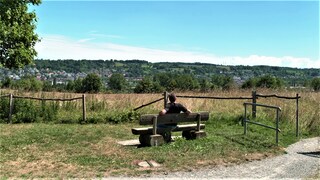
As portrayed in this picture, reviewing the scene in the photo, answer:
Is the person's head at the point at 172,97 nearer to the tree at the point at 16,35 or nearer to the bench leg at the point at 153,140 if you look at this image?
the bench leg at the point at 153,140

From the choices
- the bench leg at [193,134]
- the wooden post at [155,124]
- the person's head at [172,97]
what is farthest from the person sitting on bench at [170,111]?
the bench leg at [193,134]

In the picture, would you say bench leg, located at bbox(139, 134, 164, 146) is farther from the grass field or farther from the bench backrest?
the bench backrest

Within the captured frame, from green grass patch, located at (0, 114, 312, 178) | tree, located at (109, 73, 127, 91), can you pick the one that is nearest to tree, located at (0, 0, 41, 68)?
green grass patch, located at (0, 114, 312, 178)

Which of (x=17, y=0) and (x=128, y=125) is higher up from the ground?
(x=17, y=0)

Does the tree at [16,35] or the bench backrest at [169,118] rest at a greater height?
the tree at [16,35]

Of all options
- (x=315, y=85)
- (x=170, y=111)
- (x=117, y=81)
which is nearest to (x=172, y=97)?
(x=170, y=111)

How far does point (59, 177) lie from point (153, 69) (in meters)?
88.5

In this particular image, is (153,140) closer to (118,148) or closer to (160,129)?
(160,129)

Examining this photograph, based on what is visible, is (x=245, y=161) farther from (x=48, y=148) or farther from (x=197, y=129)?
(x=48, y=148)

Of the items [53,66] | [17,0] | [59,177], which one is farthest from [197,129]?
[53,66]

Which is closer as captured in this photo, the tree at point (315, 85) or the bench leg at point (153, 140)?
the bench leg at point (153, 140)

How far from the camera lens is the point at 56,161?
316 inches

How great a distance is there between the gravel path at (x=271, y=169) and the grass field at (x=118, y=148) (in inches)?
12.0

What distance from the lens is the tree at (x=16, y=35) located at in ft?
49.5
